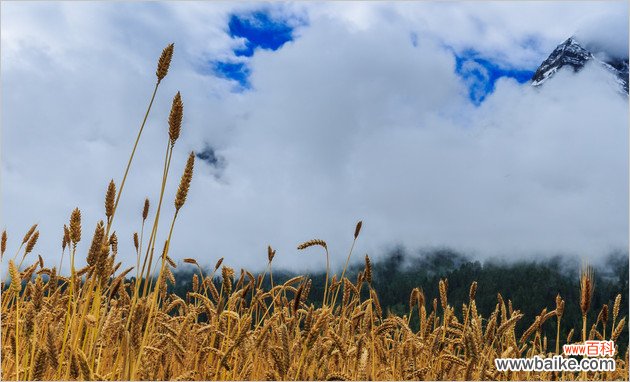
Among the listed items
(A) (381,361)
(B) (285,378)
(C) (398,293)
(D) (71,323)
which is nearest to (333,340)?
(B) (285,378)

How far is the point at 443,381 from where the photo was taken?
3371 mm

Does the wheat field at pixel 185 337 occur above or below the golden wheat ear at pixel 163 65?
below

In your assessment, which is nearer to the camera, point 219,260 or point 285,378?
point 285,378

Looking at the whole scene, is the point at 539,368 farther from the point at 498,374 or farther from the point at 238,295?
A: the point at 238,295

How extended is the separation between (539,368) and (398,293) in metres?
158

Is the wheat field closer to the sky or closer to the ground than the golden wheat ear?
closer to the ground

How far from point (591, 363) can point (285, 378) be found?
7.91 feet

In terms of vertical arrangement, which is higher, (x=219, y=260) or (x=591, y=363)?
(x=219, y=260)

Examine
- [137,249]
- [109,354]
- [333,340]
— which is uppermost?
[137,249]

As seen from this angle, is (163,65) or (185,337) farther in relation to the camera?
(185,337)

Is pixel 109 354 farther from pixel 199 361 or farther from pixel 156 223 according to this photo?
pixel 156 223

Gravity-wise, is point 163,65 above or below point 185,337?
above

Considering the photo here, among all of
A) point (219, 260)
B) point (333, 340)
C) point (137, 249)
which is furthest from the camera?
point (219, 260)

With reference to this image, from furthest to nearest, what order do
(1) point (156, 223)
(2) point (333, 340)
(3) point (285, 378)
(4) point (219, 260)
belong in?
(4) point (219, 260) < (2) point (333, 340) < (3) point (285, 378) < (1) point (156, 223)
